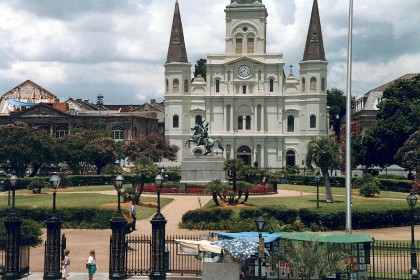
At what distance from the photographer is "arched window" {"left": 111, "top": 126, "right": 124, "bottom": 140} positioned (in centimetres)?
10825

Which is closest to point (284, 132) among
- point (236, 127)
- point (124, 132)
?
point (236, 127)

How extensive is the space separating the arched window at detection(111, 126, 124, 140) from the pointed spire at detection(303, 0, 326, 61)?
98.6ft

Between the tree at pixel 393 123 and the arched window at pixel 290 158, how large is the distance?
21.4 metres

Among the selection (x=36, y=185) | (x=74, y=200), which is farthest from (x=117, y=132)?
(x=74, y=200)

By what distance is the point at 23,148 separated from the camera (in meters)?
73.1

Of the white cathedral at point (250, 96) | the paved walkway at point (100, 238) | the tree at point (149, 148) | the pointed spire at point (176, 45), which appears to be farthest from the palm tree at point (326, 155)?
the pointed spire at point (176, 45)

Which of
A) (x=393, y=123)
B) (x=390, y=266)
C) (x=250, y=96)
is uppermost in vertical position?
(x=250, y=96)

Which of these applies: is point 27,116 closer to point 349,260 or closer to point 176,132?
point 176,132

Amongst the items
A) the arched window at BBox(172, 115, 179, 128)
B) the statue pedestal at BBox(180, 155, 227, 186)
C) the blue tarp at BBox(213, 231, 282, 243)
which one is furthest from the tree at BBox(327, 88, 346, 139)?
the blue tarp at BBox(213, 231, 282, 243)

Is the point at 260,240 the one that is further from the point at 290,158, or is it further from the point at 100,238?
Answer: the point at 290,158

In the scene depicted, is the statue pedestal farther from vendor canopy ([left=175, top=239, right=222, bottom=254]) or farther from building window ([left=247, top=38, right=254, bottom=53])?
building window ([left=247, top=38, right=254, bottom=53])

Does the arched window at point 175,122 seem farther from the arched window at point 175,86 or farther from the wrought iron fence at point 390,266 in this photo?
the wrought iron fence at point 390,266

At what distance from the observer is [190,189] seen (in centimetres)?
5888

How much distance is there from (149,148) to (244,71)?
1946 centimetres
